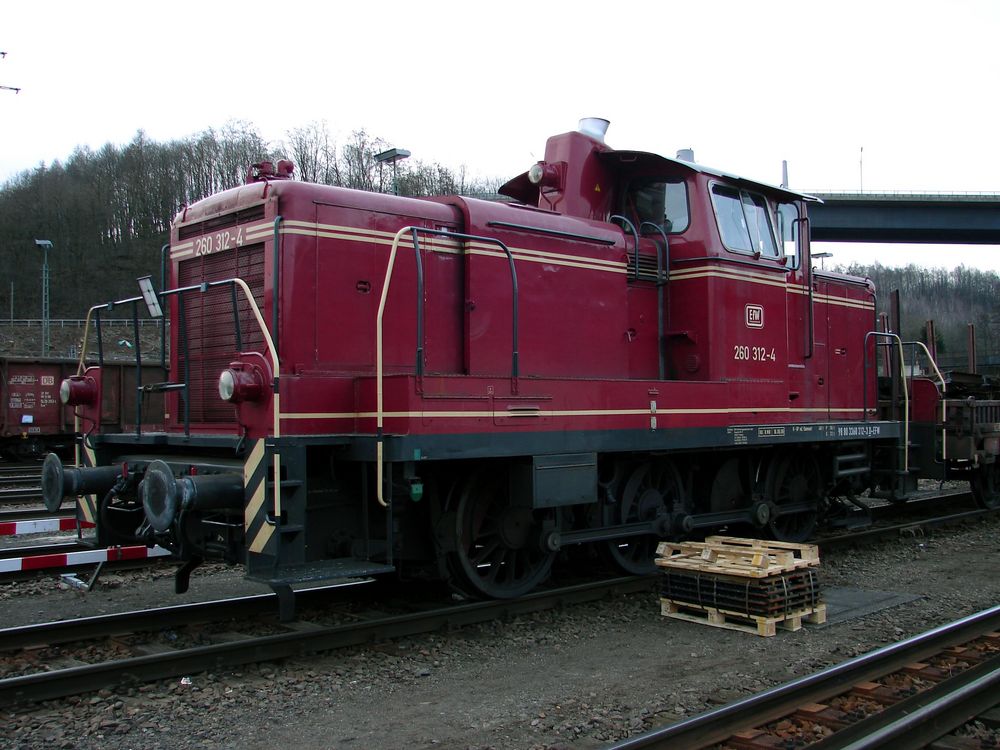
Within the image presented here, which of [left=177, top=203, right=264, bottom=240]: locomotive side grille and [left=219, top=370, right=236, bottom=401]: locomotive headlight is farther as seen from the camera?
[left=177, top=203, right=264, bottom=240]: locomotive side grille

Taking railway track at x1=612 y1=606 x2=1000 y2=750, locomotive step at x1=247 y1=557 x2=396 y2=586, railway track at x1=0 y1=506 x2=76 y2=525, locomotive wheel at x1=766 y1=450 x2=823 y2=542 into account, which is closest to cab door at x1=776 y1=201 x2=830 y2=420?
locomotive wheel at x1=766 y1=450 x2=823 y2=542

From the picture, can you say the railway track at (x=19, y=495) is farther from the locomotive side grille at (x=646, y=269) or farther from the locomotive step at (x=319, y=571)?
A: the locomotive side grille at (x=646, y=269)

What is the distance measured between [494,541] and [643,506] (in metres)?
1.71

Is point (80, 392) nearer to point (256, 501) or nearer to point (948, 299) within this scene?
point (256, 501)

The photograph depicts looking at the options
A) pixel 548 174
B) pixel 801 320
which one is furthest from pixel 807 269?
pixel 548 174

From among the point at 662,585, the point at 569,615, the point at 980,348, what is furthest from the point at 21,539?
the point at 980,348

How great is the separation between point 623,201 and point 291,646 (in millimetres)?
5356

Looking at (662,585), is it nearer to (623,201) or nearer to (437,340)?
(437,340)

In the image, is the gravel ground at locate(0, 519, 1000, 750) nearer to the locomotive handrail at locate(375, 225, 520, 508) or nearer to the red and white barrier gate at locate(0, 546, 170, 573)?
the red and white barrier gate at locate(0, 546, 170, 573)

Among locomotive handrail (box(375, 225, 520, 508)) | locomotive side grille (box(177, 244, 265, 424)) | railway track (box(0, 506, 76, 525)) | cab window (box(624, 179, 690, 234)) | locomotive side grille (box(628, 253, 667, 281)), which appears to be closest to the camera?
locomotive handrail (box(375, 225, 520, 508))

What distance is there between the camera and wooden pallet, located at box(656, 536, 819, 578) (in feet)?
21.2

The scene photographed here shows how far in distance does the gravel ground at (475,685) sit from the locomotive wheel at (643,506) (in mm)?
555

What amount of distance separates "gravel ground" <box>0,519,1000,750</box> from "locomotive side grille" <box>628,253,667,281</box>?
3.00m

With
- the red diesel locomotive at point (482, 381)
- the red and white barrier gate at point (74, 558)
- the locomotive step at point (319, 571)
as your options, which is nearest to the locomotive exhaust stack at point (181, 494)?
the red diesel locomotive at point (482, 381)
